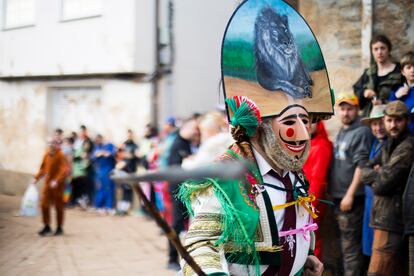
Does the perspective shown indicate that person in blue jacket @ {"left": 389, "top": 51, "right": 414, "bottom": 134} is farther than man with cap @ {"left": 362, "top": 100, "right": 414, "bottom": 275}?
Yes

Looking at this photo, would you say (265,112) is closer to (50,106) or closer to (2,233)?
(2,233)

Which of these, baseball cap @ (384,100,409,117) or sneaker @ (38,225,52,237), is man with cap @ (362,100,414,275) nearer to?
baseball cap @ (384,100,409,117)

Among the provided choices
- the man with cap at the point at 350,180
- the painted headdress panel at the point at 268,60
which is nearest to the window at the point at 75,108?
the man with cap at the point at 350,180

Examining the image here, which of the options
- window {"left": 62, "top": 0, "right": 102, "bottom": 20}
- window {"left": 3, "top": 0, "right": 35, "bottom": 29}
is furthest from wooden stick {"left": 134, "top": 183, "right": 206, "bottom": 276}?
window {"left": 3, "top": 0, "right": 35, "bottom": 29}

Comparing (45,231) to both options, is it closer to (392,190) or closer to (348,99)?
(348,99)

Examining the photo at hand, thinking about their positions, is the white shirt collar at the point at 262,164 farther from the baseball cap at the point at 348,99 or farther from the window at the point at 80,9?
the window at the point at 80,9

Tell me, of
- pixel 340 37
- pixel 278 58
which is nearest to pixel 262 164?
pixel 278 58

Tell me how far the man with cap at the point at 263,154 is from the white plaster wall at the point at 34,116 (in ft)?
30.2

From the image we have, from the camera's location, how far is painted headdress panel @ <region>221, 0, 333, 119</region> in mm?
2314

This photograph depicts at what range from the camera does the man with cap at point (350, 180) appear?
16.8 feet

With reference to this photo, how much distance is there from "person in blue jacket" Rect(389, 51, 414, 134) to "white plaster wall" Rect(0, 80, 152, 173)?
711cm

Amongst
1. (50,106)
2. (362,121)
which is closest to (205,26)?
(362,121)

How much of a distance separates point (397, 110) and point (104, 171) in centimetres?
725

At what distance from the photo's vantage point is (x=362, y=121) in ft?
16.9
